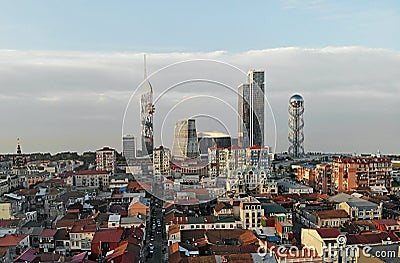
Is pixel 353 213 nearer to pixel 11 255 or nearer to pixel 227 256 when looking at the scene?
pixel 227 256

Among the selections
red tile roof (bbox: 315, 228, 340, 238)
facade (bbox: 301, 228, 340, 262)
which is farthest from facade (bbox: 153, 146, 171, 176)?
red tile roof (bbox: 315, 228, 340, 238)

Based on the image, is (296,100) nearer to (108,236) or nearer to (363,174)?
(363,174)

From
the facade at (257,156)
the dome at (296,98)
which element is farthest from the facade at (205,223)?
the dome at (296,98)

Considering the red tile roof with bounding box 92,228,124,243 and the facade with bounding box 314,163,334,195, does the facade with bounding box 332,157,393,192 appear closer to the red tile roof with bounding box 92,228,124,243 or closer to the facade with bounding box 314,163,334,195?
the facade with bounding box 314,163,334,195

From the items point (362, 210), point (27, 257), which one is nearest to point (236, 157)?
point (362, 210)

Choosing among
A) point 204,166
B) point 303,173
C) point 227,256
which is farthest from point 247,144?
point 303,173

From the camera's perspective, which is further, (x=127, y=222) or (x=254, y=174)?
(x=254, y=174)
